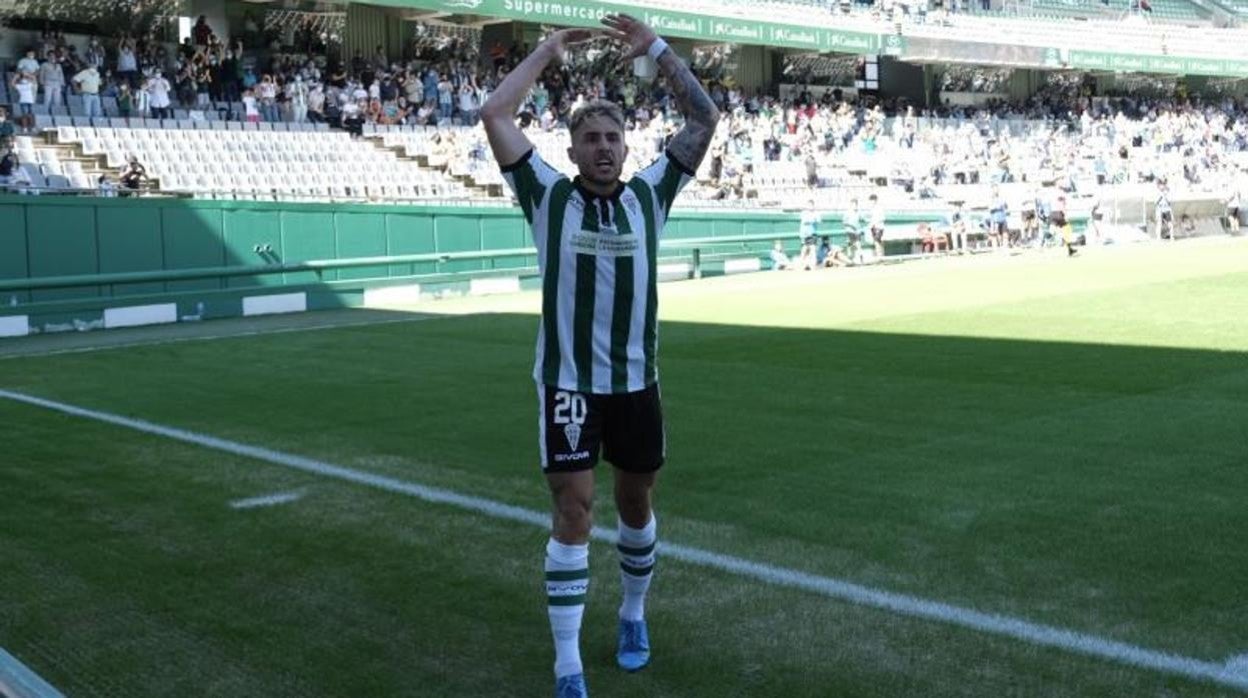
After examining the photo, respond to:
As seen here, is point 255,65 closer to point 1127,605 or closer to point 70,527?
point 70,527

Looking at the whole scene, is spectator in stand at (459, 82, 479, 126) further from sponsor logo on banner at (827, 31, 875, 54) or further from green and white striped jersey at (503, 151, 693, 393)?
green and white striped jersey at (503, 151, 693, 393)

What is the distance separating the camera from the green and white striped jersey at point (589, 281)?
15.8 ft

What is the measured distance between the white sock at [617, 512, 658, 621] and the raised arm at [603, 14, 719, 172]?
1306mm

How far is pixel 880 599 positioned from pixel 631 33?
2430 millimetres

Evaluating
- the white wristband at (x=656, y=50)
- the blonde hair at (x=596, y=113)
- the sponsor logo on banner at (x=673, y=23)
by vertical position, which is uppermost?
the sponsor logo on banner at (x=673, y=23)

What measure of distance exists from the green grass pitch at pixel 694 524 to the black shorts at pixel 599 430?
0.77 metres

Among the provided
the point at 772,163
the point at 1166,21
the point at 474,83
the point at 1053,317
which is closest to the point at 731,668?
the point at 1053,317

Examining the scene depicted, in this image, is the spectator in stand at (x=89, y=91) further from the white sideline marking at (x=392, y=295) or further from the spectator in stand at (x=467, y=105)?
the spectator in stand at (x=467, y=105)

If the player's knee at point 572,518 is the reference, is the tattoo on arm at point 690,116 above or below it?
above

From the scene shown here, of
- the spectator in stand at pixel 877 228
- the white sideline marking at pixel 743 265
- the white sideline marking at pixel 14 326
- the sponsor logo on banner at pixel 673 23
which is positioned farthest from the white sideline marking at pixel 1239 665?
the sponsor logo on banner at pixel 673 23

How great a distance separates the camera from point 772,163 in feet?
140

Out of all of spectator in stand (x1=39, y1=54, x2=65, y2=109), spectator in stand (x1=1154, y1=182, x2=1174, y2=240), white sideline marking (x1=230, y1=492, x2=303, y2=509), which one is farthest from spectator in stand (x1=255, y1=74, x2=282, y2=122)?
spectator in stand (x1=1154, y1=182, x2=1174, y2=240)

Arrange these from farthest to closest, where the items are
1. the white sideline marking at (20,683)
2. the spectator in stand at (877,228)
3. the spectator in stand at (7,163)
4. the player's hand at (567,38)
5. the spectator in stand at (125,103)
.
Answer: the spectator in stand at (877,228) → the spectator in stand at (125,103) → the spectator in stand at (7,163) → the player's hand at (567,38) → the white sideline marking at (20,683)

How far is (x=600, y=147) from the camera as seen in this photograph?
4.75 meters
